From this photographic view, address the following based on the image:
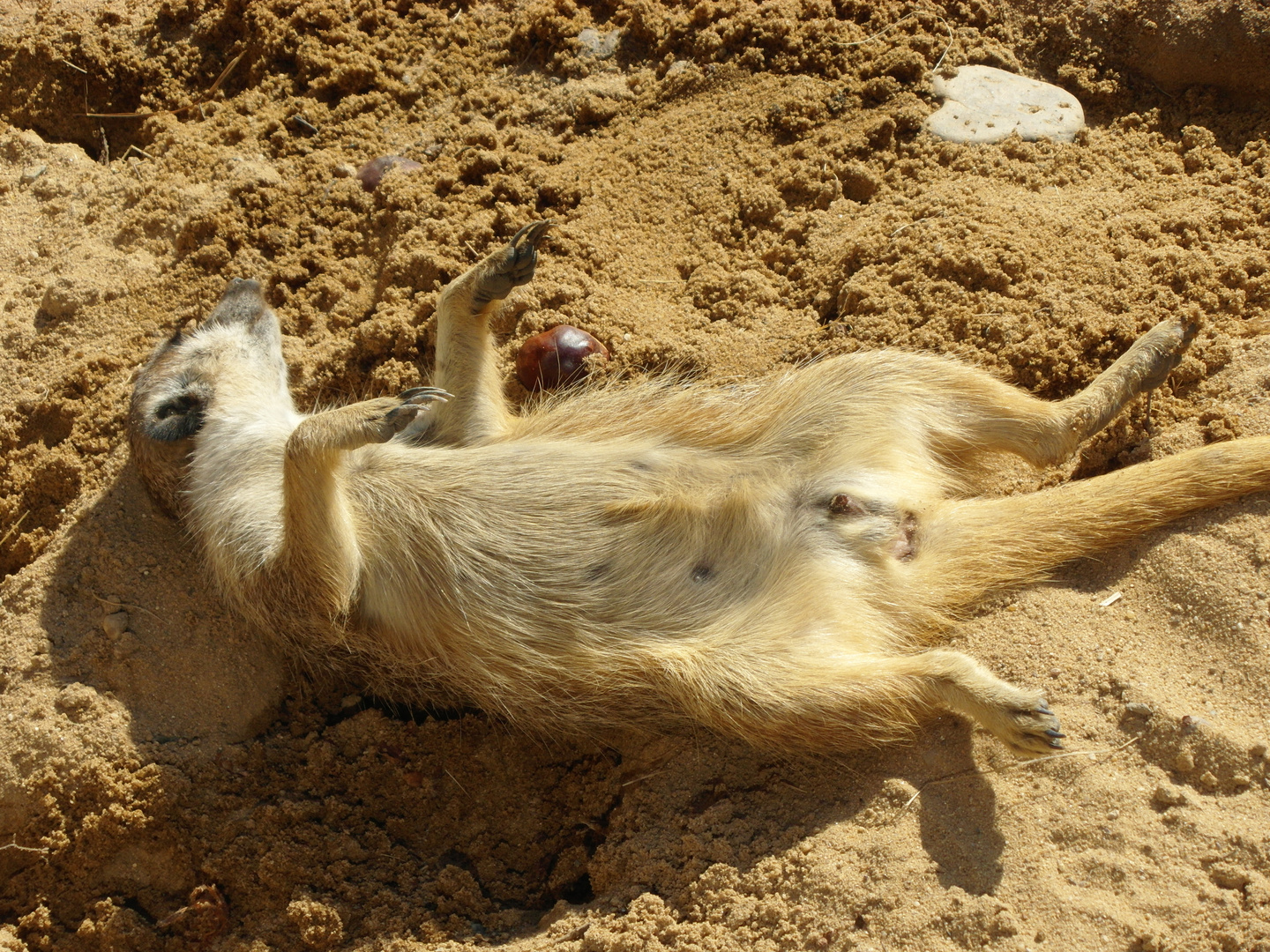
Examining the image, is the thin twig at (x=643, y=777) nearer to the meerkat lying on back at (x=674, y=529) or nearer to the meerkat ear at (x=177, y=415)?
the meerkat lying on back at (x=674, y=529)

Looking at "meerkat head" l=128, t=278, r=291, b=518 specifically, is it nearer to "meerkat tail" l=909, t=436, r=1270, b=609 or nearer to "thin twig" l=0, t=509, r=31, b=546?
"thin twig" l=0, t=509, r=31, b=546

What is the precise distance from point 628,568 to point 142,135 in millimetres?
3599

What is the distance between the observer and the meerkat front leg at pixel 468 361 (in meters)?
3.51

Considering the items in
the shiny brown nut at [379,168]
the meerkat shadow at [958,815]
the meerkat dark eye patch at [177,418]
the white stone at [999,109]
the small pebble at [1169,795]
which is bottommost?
the meerkat shadow at [958,815]

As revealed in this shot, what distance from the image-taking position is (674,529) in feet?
9.96

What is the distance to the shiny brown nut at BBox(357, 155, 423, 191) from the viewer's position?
171 inches

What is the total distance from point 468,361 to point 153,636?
1.46 m

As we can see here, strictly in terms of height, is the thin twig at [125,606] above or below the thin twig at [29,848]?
above

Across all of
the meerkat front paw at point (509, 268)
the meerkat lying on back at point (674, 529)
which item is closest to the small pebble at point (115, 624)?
the meerkat lying on back at point (674, 529)

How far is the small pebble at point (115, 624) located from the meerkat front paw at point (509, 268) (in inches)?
64.6

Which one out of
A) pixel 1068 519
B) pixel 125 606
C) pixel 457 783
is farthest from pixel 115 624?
pixel 1068 519

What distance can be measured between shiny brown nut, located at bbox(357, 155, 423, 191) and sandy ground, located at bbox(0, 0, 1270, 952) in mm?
54

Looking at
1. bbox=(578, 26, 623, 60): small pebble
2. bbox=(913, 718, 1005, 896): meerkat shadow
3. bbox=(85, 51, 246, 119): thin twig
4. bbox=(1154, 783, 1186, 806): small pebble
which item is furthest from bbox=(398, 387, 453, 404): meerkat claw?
bbox=(85, 51, 246, 119): thin twig

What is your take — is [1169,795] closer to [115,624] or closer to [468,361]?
[468,361]
